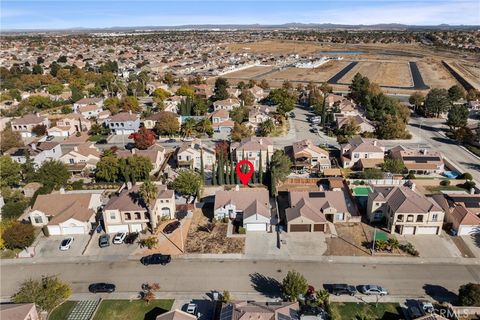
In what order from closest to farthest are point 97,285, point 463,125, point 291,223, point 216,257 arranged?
point 97,285 → point 216,257 → point 291,223 → point 463,125

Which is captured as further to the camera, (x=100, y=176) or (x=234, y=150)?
(x=234, y=150)

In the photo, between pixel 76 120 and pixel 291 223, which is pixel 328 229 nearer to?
pixel 291 223

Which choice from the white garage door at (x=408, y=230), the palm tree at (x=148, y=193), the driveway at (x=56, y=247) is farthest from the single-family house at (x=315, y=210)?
the driveway at (x=56, y=247)

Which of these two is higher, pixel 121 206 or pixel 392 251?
pixel 121 206

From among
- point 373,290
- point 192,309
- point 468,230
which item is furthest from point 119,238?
point 468,230

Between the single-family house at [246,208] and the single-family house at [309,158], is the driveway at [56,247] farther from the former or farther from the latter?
the single-family house at [309,158]

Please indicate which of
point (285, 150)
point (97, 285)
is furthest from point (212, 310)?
point (285, 150)

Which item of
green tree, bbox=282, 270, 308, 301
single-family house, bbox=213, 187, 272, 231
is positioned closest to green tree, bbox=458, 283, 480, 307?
green tree, bbox=282, 270, 308, 301

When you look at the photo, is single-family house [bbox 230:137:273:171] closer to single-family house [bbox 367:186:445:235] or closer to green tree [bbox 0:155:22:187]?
single-family house [bbox 367:186:445:235]

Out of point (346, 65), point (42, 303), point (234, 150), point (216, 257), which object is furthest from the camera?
point (346, 65)
